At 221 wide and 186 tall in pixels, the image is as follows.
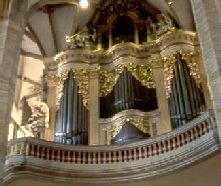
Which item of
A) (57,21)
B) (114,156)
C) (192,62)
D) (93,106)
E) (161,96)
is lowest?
(114,156)

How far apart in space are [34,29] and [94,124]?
434 cm

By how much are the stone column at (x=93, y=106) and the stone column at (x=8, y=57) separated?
8.86 feet

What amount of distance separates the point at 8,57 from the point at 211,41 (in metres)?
4.38

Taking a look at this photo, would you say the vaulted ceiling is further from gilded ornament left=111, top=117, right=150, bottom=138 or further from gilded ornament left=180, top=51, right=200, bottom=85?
gilded ornament left=111, top=117, right=150, bottom=138

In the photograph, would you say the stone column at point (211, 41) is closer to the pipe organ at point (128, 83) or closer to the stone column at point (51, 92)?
the pipe organ at point (128, 83)

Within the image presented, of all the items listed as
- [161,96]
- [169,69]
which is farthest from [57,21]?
[161,96]

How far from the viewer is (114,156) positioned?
36.1 feet

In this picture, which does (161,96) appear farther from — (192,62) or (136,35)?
(136,35)

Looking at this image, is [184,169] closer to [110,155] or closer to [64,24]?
[110,155]

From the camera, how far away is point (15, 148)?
1069 cm

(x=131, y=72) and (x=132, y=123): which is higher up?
(x=131, y=72)

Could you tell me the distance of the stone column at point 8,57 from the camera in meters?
9.83

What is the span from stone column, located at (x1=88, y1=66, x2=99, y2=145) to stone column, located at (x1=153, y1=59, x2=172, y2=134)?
162 centimetres

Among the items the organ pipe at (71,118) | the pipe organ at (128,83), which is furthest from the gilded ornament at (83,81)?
the organ pipe at (71,118)
